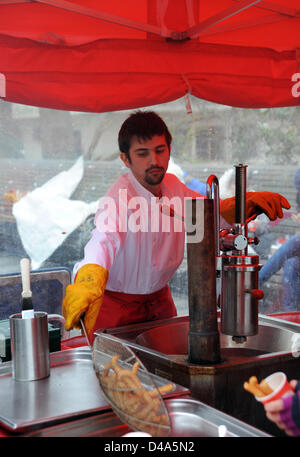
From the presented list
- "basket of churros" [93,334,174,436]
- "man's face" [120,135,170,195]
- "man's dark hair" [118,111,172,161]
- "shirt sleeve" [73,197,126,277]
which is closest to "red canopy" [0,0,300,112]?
"man's dark hair" [118,111,172,161]

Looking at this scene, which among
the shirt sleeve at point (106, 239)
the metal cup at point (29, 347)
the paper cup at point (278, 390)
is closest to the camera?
the paper cup at point (278, 390)

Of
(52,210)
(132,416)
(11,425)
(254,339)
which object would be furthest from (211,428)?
(52,210)

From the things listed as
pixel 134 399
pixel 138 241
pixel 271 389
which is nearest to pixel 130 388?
pixel 134 399

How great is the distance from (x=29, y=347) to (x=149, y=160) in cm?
127

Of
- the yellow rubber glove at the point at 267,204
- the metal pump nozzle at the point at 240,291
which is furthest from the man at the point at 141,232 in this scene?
the metal pump nozzle at the point at 240,291

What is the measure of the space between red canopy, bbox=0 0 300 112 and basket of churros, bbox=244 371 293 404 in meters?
1.38

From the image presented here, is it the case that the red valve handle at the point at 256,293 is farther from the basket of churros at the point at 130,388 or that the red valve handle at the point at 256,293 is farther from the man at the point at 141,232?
the man at the point at 141,232

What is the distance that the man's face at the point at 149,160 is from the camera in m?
2.13

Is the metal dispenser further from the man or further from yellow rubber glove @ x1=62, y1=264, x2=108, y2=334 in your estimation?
the man

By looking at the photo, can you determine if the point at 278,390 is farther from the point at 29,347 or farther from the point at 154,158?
the point at 154,158

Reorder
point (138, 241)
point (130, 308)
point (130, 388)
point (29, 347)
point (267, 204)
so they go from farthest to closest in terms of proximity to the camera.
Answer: point (138, 241), point (130, 308), point (267, 204), point (29, 347), point (130, 388)

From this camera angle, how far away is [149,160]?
2189mm

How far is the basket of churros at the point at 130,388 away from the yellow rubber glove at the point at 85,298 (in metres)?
0.24

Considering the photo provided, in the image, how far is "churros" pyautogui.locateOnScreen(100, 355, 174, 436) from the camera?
772mm
